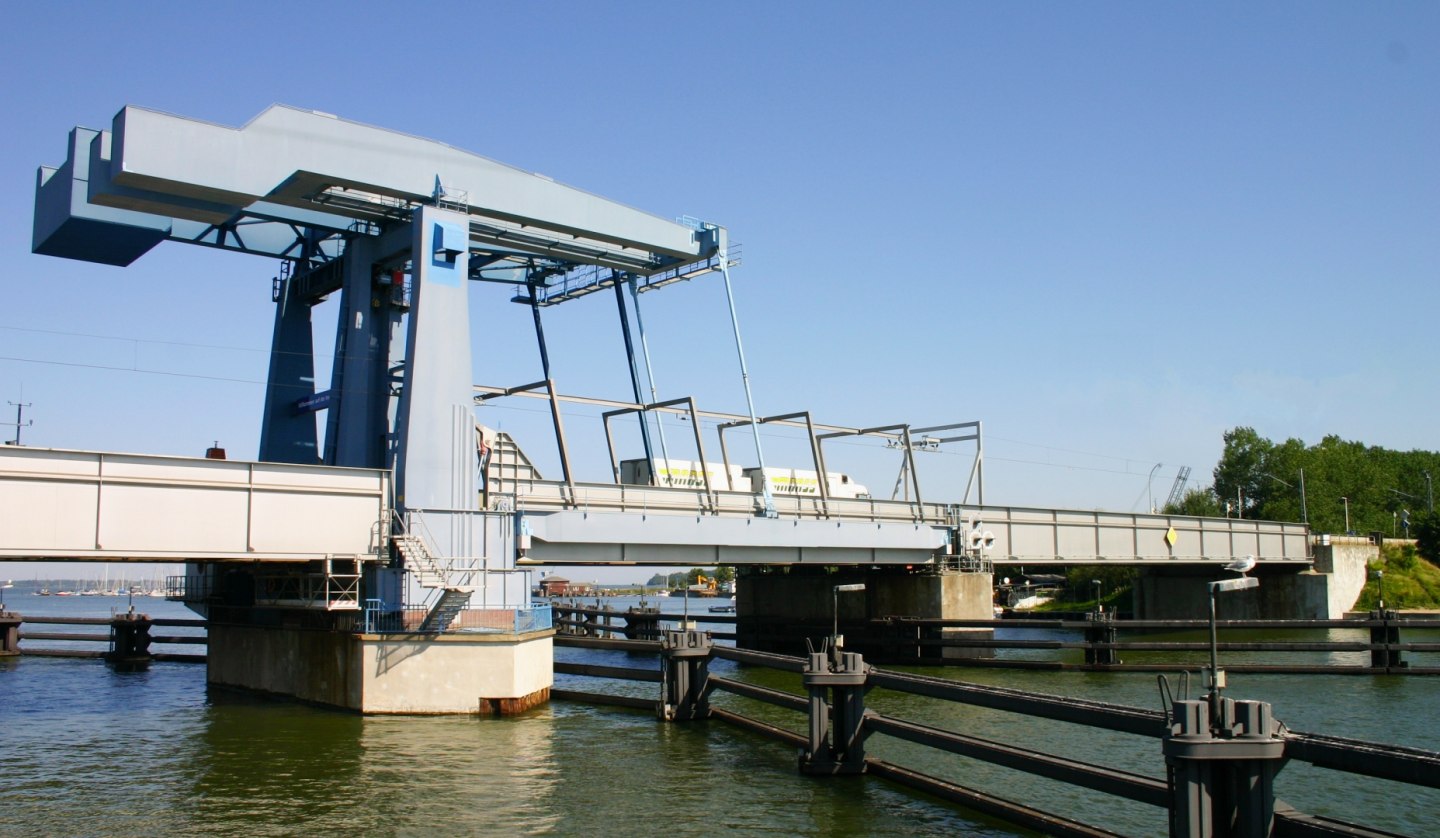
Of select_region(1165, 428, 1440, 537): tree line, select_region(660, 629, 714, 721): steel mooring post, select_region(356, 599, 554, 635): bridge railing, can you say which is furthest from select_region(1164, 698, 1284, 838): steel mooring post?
select_region(1165, 428, 1440, 537): tree line

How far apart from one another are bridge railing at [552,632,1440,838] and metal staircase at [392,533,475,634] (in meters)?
6.30

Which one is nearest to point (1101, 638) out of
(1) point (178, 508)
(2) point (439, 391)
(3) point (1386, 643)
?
(3) point (1386, 643)

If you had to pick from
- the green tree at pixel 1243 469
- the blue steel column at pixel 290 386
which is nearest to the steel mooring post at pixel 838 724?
the blue steel column at pixel 290 386

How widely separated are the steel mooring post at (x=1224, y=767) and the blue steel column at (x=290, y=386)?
36326 millimetres

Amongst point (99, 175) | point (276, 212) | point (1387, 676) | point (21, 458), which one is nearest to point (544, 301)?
point (276, 212)

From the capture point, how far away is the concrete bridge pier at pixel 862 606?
54156 mm

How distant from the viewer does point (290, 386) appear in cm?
4269

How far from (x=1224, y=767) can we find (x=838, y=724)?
10222 millimetres

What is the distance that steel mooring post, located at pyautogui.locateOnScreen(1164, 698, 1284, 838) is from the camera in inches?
442

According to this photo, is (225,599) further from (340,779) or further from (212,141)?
(340,779)

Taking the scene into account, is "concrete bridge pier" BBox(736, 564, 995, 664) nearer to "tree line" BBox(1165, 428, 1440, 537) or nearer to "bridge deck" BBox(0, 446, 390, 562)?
"bridge deck" BBox(0, 446, 390, 562)

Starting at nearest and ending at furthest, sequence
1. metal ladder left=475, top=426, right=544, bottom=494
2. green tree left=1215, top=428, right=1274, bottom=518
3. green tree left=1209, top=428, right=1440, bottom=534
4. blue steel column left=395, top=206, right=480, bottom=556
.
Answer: blue steel column left=395, top=206, right=480, bottom=556
metal ladder left=475, top=426, right=544, bottom=494
green tree left=1209, top=428, right=1440, bottom=534
green tree left=1215, top=428, right=1274, bottom=518

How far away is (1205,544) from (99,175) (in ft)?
207

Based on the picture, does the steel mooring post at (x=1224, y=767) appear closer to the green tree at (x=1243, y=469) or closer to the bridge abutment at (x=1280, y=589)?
the bridge abutment at (x=1280, y=589)
